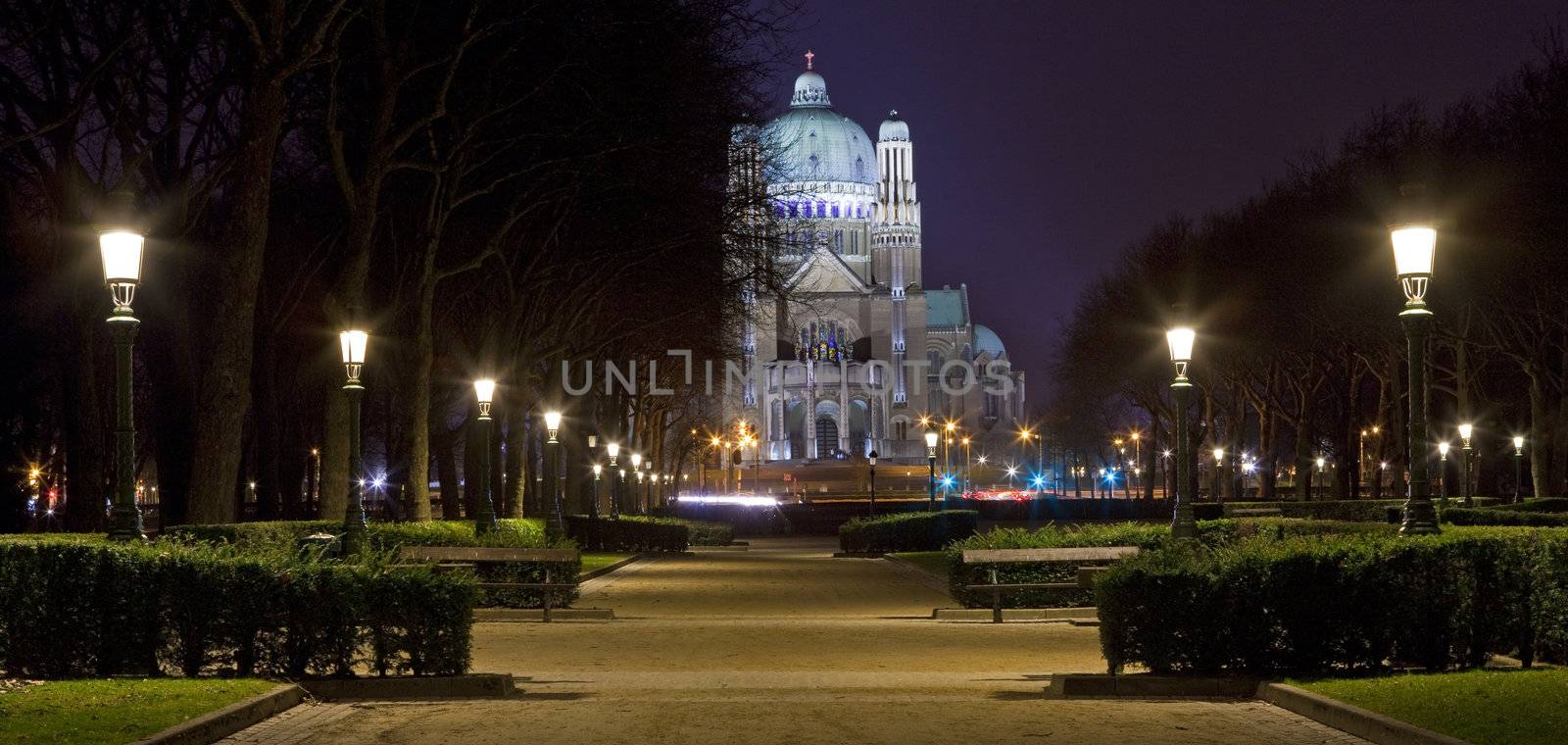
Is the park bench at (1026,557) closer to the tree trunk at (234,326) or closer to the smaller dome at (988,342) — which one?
the tree trunk at (234,326)

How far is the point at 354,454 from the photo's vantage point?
2186cm

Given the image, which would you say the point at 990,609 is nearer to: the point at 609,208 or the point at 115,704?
the point at 115,704

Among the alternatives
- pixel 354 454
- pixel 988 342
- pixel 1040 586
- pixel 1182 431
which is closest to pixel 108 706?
pixel 354 454

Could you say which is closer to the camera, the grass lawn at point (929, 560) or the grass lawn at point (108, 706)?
the grass lawn at point (108, 706)

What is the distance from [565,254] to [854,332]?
128936 mm

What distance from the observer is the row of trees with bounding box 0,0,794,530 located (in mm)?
26609

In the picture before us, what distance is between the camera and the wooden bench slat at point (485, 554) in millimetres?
22672

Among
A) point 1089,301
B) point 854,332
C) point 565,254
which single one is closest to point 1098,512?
point 1089,301

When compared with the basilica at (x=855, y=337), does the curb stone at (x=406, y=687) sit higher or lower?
lower

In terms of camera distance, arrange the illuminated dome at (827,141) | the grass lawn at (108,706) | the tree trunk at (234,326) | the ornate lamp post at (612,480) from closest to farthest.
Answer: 1. the grass lawn at (108,706)
2. the tree trunk at (234,326)
3. the ornate lamp post at (612,480)
4. the illuminated dome at (827,141)

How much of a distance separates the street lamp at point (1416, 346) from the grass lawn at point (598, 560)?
2373 centimetres

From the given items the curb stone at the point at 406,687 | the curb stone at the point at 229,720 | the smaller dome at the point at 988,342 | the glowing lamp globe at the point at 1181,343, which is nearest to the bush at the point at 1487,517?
the glowing lamp globe at the point at 1181,343

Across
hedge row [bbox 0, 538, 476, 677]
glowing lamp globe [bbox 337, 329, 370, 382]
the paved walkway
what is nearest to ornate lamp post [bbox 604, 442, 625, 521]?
the paved walkway

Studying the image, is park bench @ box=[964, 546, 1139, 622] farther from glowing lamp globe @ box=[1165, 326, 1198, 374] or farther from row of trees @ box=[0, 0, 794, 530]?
row of trees @ box=[0, 0, 794, 530]
